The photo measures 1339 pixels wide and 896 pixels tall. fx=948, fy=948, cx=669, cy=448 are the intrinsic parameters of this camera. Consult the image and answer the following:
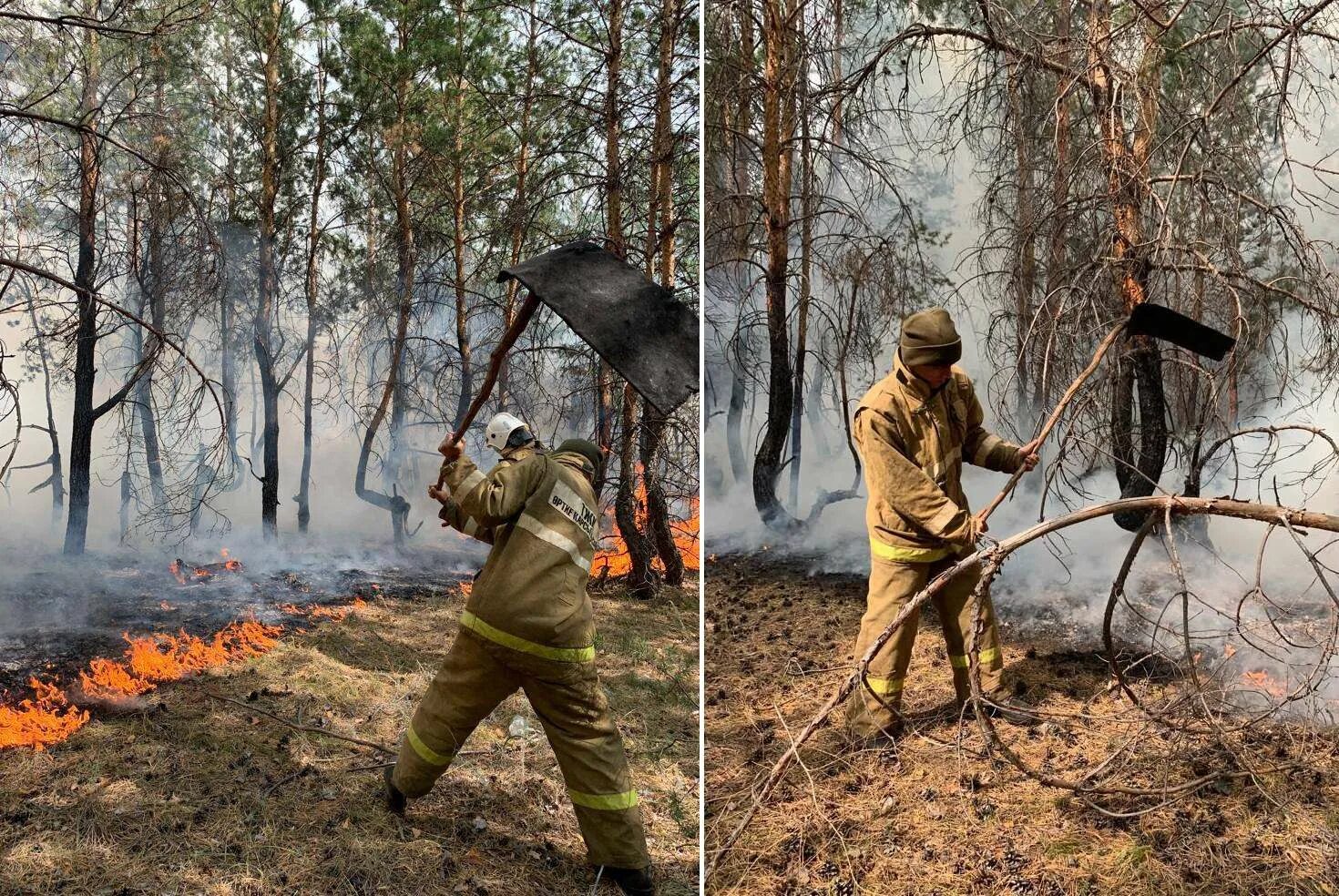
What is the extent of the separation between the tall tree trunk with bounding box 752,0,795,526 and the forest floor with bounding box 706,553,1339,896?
3.64 ft

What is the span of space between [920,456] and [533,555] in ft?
4.39

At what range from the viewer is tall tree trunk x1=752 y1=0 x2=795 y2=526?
4.00m

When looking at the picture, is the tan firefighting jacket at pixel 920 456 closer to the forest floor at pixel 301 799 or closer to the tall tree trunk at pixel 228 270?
the forest floor at pixel 301 799

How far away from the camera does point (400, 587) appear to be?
507 cm

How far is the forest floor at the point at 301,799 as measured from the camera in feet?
10.2

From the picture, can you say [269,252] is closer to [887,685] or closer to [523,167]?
[523,167]

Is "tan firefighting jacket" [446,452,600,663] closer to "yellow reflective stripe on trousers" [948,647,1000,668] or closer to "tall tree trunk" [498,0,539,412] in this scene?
"yellow reflective stripe on trousers" [948,647,1000,668]

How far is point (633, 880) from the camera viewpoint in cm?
317

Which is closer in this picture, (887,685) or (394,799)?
(887,685)

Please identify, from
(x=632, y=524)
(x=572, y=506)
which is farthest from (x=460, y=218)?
(x=572, y=506)

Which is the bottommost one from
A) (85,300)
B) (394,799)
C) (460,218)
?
(394,799)

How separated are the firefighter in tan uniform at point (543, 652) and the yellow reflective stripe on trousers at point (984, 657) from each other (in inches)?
48.0

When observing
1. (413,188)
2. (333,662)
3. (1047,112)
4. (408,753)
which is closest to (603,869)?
(408,753)

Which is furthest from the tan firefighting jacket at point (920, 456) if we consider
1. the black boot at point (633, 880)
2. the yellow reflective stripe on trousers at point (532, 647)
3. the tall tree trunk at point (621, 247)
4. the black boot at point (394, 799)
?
the tall tree trunk at point (621, 247)
